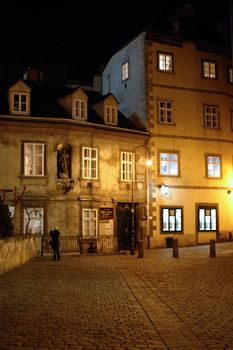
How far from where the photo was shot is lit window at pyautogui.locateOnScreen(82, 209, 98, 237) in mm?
29906

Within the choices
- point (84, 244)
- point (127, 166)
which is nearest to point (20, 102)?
point (127, 166)

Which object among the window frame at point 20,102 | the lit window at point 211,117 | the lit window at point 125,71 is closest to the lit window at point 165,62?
the lit window at point 125,71

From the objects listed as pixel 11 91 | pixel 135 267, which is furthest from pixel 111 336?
pixel 11 91

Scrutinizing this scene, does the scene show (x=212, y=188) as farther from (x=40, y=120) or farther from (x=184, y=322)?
(x=184, y=322)

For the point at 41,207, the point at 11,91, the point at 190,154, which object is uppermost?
the point at 11,91

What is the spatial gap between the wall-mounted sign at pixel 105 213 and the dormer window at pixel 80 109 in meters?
5.70

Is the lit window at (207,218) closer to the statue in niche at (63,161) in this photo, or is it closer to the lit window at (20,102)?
the statue in niche at (63,161)

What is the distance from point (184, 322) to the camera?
8766 millimetres

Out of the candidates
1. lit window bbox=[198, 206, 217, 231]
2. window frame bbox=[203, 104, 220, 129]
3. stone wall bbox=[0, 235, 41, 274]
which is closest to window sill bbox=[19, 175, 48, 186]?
stone wall bbox=[0, 235, 41, 274]

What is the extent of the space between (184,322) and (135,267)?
35.9 feet

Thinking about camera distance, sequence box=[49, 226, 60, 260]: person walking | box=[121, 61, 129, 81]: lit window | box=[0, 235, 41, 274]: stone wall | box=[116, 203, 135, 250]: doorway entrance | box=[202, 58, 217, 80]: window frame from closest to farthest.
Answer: box=[0, 235, 41, 274]: stone wall, box=[49, 226, 60, 260]: person walking, box=[116, 203, 135, 250]: doorway entrance, box=[202, 58, 217, 80]: window frame, box=[121, 61, 129, 81]: lit window

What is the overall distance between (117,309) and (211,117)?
89.3 ft

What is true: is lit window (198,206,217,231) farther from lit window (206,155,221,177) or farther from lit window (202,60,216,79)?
lit window (202,60,216,79)

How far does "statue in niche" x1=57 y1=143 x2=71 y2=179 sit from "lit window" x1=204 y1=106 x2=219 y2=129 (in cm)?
1090
